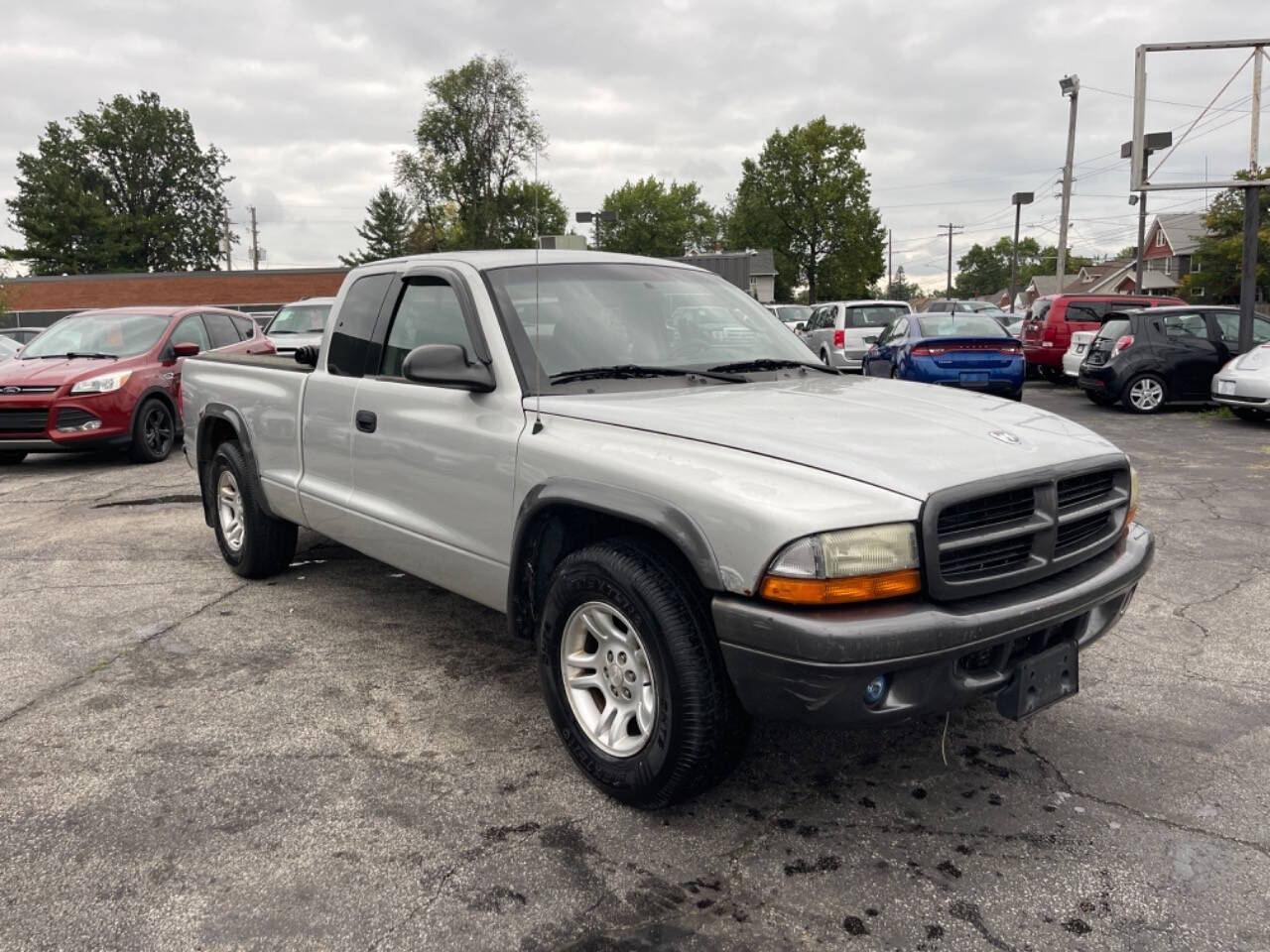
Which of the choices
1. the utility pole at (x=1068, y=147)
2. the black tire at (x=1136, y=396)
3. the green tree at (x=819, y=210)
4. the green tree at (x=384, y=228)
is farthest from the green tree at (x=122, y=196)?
the black tire at (x=1136, y=396)

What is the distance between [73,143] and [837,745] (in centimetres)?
8373

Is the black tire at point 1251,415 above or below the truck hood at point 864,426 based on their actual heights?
below

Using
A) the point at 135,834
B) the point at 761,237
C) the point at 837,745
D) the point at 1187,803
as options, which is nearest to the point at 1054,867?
the point at 1187,803

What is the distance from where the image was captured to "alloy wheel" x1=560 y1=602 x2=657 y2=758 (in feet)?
9.64

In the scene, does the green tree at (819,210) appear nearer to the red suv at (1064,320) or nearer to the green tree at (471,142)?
the green tree at (471,142)

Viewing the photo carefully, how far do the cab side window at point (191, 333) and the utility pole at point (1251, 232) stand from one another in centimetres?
1364

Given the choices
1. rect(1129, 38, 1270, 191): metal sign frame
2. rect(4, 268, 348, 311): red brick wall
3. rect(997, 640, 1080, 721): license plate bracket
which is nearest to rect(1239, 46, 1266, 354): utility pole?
rect(1129, 38, 1270, 191): metal sign frame

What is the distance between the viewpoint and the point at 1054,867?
2.70 m

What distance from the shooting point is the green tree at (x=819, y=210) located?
58.7 meters

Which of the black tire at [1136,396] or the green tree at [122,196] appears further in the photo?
the green tree at [122,196]

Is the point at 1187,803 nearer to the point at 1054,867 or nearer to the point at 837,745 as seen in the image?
the point at 1054,867

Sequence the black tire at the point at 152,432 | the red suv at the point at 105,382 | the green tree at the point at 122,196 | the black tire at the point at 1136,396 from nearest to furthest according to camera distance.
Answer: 1. the red suv at the point at 105,382
2. the black tire at the point at 152,432
3. the black tire at the point at 1136,396
4. the green tree at the point at 122,196

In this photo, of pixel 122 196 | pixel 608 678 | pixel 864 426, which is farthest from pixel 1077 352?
pixel 122 196

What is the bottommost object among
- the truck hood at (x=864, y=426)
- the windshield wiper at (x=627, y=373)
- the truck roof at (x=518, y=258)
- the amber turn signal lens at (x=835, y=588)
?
the amber turn signal lens at (x=835, y=588)
